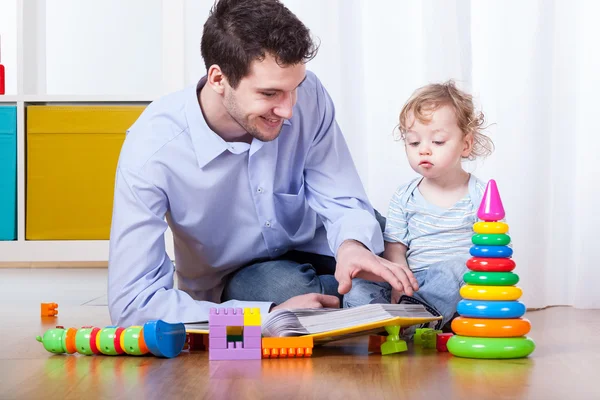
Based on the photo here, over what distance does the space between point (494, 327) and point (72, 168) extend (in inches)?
79.1

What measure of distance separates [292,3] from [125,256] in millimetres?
1313

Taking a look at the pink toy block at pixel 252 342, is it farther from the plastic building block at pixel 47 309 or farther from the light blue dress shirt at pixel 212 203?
the plastic building block at pixel 47 309

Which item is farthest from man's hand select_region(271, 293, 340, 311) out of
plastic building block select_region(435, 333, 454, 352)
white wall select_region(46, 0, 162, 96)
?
white wall select_region(46, 0, 162, 96)

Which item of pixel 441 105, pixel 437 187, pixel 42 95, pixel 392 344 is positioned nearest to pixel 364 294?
pixel 392 344

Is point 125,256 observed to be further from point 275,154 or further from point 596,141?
point 596,141

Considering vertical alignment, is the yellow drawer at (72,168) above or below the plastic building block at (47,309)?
above

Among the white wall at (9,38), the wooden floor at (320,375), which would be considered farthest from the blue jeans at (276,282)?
the white wall at (9,38)

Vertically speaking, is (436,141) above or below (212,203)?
above

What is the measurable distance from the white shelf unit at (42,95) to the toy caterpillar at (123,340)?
1.29 metres

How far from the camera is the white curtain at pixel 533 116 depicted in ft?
8.23

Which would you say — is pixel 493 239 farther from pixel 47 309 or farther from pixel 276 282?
pixel 47 309

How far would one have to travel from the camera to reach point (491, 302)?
1.39 meters

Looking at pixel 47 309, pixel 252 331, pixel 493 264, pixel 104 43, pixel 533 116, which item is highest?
pixel 104 43

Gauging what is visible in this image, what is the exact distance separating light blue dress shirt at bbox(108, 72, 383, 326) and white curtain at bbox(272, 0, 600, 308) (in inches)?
28.6
